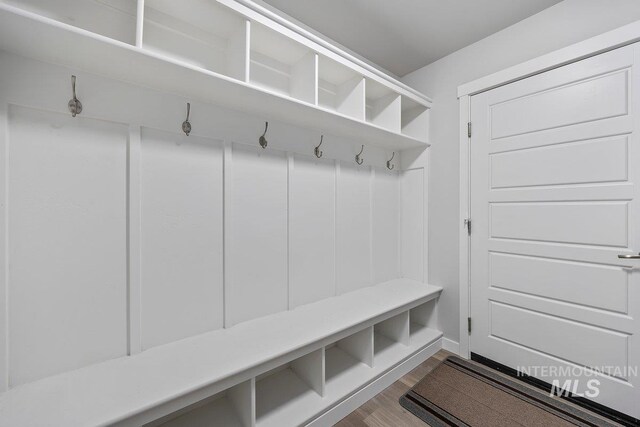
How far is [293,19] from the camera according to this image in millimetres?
1794

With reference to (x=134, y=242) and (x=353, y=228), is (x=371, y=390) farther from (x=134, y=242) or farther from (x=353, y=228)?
(x=134, y=242)

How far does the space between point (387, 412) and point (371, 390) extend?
5.4 inches

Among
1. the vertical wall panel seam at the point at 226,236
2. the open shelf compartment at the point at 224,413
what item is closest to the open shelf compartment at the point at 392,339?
the open shelf compartment at the point at 224,413

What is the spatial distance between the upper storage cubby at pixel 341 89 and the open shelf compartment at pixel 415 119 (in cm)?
64

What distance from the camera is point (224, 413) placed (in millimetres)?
1335

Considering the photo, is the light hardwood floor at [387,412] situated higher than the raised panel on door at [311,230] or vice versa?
the raised panel on door at [311,230]

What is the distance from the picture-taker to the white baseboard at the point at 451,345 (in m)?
2.15

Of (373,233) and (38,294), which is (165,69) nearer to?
(38,294)

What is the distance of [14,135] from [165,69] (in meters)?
0.59

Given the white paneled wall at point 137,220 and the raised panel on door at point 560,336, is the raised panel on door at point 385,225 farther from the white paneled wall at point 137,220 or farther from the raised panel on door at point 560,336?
the raised panel on door at point 560,336

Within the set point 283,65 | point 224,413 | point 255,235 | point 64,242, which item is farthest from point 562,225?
point 64,242

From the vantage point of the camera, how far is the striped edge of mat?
145 cm

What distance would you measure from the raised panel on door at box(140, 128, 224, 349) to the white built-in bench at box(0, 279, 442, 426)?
12 centimetres

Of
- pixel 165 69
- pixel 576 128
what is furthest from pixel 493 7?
pixel 165 69
